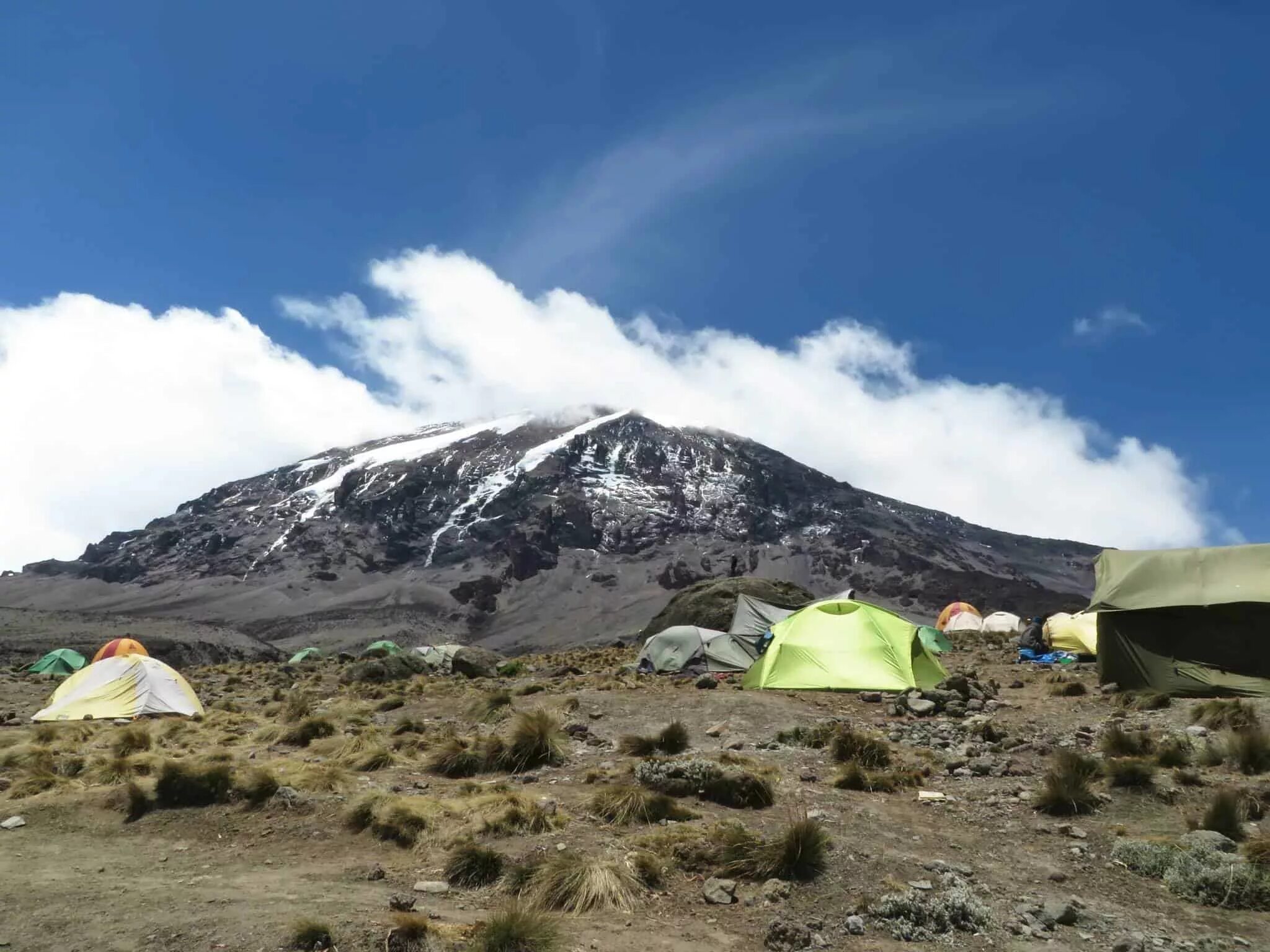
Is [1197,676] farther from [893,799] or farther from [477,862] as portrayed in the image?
[477,862]

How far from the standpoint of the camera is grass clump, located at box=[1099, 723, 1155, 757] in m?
11.2

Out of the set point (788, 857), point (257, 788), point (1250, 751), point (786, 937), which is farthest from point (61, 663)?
point (1250, 751)

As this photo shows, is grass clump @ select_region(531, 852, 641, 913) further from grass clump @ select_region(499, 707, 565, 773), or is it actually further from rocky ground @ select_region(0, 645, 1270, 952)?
grass clump @ select_region(499, 707, 565, 773)

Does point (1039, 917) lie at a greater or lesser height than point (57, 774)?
greater

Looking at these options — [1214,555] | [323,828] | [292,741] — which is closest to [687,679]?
[292,741]

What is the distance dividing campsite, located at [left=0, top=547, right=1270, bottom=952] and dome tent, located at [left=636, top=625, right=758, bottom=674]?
6.42 meters

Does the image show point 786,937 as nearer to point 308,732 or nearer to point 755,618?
point 308,732

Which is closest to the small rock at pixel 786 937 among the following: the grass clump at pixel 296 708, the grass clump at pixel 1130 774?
the grass clump at pixel 1130 774

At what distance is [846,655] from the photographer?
1906 cm

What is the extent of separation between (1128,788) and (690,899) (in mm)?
5836

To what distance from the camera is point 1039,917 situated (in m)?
6.69

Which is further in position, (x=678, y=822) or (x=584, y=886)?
(x=678, y=822)

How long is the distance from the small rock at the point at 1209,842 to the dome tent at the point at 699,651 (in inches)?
657

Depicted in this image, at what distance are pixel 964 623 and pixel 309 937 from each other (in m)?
49.5
